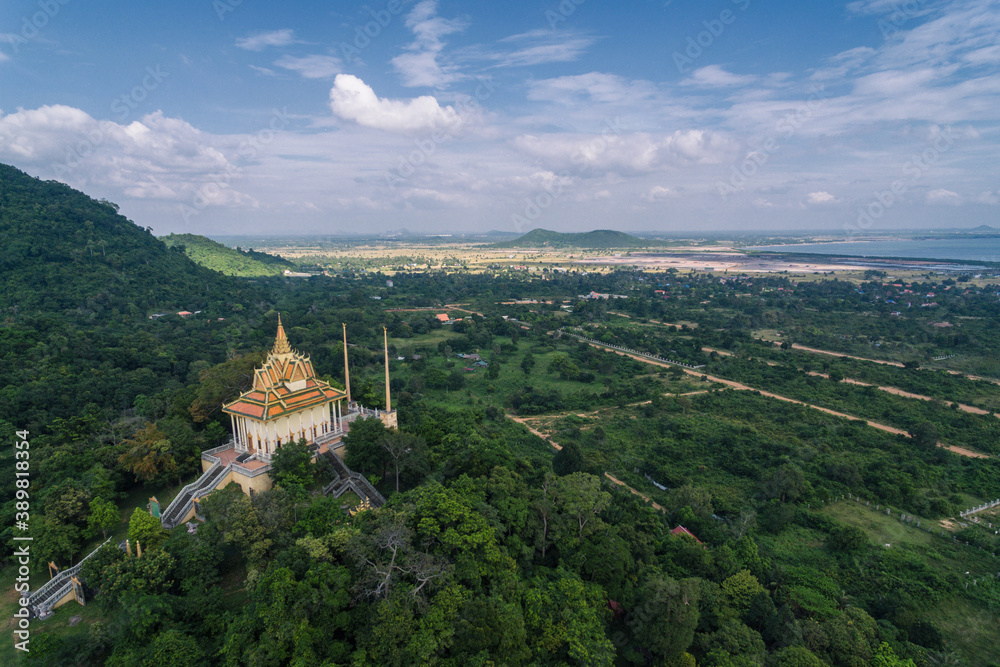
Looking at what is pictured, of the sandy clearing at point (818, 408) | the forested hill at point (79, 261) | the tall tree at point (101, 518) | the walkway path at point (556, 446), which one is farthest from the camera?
the forested hill at point (79, 261)

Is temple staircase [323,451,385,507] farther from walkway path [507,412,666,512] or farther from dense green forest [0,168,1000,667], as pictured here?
walkway path [507,412,666,512]

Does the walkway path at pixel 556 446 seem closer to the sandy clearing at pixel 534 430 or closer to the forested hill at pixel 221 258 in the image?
the sandy clearing at pixel 534 430

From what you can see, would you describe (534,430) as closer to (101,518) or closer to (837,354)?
(101,518)

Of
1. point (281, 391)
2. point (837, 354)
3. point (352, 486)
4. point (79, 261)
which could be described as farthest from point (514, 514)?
point (79, 261)

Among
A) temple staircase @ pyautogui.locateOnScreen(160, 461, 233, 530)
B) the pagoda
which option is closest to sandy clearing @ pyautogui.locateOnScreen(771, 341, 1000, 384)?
the pagoda

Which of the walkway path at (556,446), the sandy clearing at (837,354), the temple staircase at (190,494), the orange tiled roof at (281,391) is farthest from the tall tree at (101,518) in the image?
the sandy clearing at (837,354)
